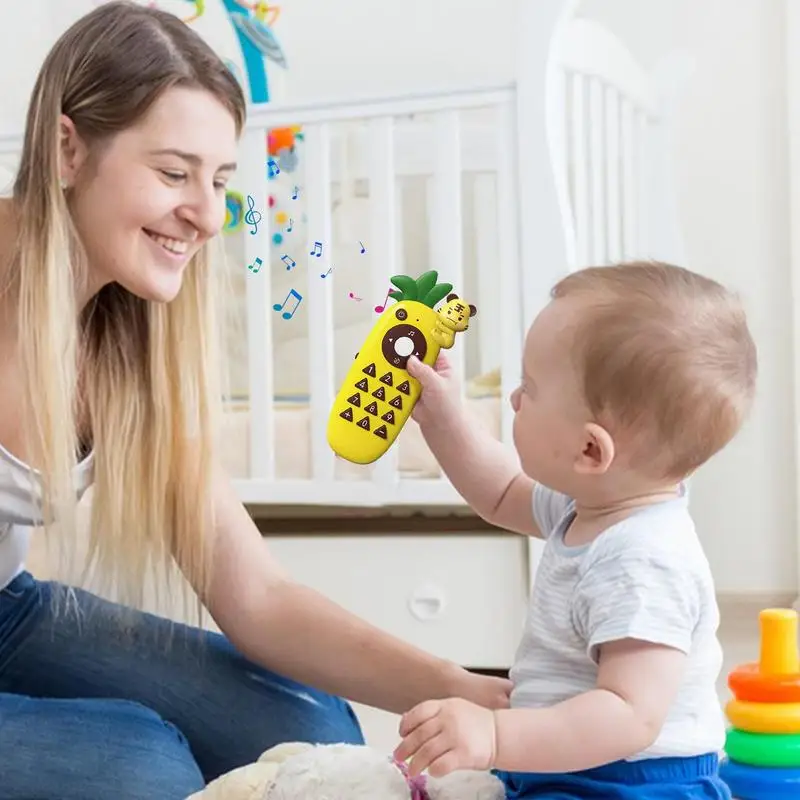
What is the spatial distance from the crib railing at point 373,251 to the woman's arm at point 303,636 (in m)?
0.68

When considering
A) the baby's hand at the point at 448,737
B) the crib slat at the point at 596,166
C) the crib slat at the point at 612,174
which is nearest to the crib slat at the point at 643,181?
the crib slat at the point at 612,174

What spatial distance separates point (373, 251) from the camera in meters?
1.92

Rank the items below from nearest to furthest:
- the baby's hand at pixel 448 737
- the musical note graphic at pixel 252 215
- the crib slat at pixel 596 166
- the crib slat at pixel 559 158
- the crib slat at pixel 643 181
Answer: the baby's hand at pixel 448 737 < the crib slat at pixel 559 158 < the musical note graphic at pixel 252 215 < the crib slat at pixel 596 166 < the crib slat at pixel 643 181

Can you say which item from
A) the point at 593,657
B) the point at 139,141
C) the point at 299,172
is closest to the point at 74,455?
the point at 139,141

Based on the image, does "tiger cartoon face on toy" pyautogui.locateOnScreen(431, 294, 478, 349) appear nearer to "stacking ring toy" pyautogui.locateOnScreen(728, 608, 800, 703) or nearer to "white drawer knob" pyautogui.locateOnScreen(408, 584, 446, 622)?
"stacking ring toy" pyautogui.locateOnScreen(728, 608, 800, 703)

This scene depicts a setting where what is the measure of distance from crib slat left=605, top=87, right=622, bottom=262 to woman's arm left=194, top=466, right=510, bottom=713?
106 centimetres

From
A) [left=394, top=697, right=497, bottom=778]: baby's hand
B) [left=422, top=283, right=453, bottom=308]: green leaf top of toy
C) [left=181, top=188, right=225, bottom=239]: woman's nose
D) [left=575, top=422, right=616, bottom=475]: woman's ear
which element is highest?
[left=181, top=188, right=225, bottom=239]: woman's nose

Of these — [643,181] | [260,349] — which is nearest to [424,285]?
[260,349]

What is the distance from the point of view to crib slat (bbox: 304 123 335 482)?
6.26 feet

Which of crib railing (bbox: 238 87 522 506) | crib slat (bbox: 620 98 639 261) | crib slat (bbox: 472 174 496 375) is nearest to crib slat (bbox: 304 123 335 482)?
crib railing (bbox: 238 87 522 506)

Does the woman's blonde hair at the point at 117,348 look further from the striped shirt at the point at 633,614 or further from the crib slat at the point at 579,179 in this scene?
the crib slat at the point at 579,179

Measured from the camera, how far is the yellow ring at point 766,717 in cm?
99

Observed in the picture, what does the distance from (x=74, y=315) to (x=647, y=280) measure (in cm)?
52

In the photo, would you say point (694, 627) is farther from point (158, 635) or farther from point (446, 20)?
point (446, 20)
